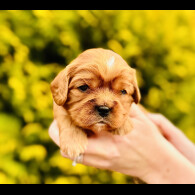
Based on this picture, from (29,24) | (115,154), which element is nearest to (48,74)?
(29,24)

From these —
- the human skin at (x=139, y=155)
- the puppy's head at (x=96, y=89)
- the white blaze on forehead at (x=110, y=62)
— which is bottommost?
the human skin at (x=139, y=155)

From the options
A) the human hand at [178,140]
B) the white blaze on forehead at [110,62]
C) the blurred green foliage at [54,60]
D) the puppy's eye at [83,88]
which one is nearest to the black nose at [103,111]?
the puppy's eye at [83,88]

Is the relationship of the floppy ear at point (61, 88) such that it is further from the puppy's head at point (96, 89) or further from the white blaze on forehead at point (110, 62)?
the white blaze on forehead at point (110, 62)

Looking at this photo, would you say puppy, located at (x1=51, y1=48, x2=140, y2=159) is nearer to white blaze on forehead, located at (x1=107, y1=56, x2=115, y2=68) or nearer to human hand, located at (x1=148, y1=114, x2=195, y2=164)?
white blaze on forehead, located at (x1=107, y1=56, x2=115, y2=68)

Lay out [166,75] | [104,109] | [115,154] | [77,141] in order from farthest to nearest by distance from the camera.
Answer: [166,75]
[115,154]
[77,141]
[104,109]

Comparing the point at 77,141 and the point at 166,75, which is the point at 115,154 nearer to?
the point at 77,141

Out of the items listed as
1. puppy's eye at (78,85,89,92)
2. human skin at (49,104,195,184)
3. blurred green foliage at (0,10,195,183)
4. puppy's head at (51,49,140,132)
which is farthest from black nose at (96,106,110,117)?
blurred green foliage at (0,10,195,183)
